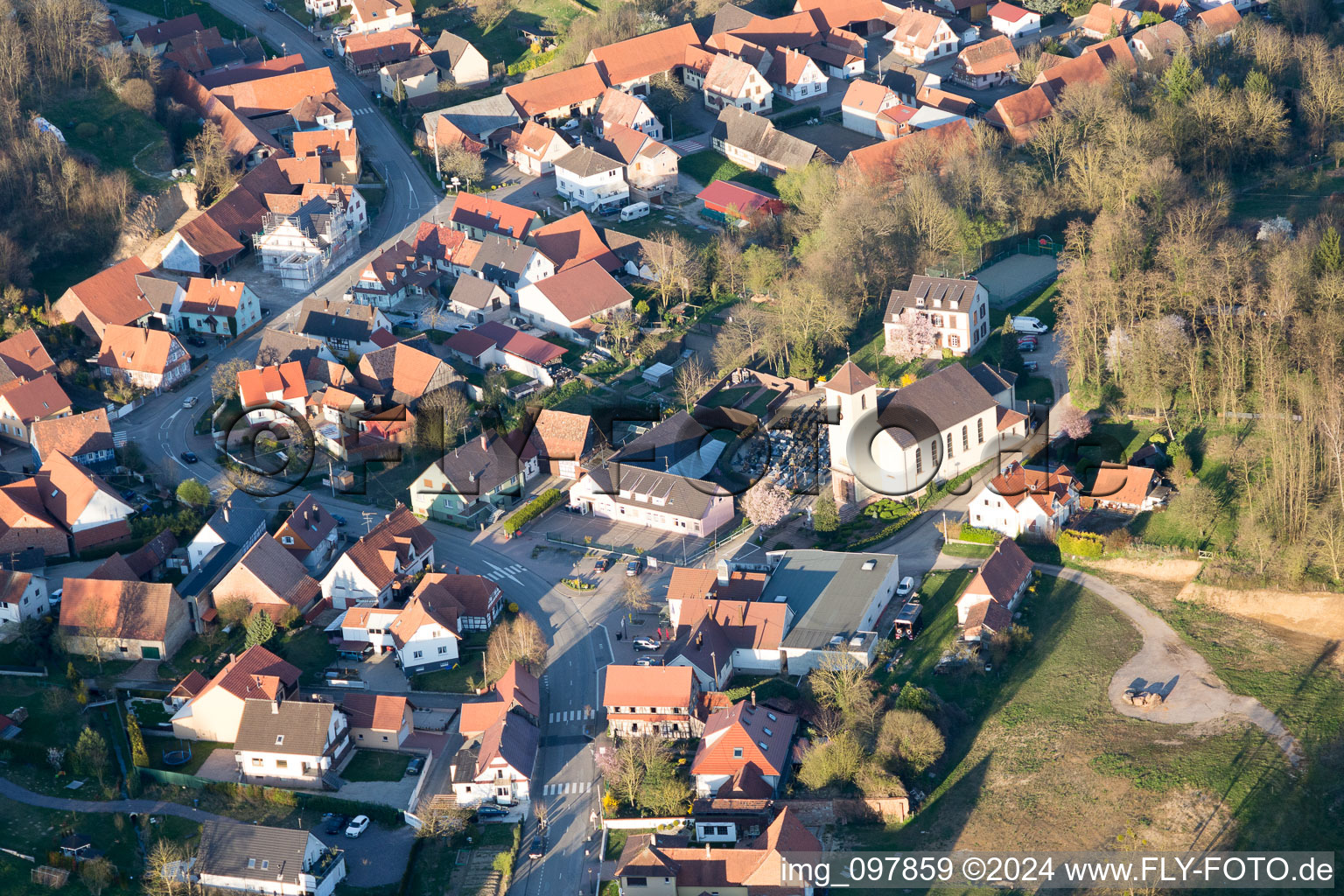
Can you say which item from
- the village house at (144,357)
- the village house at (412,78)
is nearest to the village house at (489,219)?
the village house at (412,78)

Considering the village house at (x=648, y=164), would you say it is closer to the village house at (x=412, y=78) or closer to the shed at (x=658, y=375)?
the village house at (x=412, y=78)

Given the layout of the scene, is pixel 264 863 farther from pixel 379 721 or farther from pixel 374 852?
pixel 379 721

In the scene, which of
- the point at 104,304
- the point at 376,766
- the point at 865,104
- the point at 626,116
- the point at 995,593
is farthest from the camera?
the point at 626,116

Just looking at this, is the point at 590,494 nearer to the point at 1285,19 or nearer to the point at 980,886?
the point at 980,886

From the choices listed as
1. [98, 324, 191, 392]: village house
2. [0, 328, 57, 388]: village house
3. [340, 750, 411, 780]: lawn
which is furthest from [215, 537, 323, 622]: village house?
[0, 328, 57, 388]: village house

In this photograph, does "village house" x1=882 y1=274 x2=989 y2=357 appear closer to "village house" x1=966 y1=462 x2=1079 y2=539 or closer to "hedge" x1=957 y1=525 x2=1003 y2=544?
"village house" x1=966 y1=462 x2=1079 y2=539

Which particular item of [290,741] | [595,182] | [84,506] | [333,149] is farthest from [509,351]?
[290,741]
